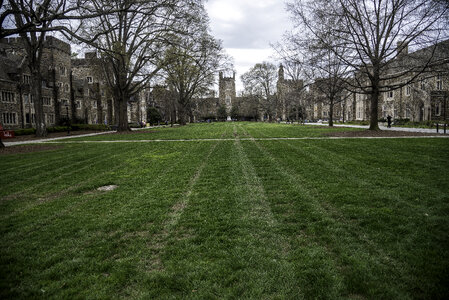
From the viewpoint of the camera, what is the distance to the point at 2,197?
6195mm

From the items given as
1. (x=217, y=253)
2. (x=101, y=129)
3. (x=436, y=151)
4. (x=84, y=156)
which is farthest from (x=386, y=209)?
(x=101, y=129)

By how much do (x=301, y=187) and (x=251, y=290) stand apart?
150 inches

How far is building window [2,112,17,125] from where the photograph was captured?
3329cm

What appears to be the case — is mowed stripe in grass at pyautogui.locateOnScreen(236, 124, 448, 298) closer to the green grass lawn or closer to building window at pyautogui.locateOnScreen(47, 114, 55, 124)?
the green grass lawn

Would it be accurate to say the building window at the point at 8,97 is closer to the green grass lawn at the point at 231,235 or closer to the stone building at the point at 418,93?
the green grass lawn at the point at 231,235

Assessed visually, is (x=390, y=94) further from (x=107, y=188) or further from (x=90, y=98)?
(x=107, y=188)

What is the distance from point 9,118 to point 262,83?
51389 mm

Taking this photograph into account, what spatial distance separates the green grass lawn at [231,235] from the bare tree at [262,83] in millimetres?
62713

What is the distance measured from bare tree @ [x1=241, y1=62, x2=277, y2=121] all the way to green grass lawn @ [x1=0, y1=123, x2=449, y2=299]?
206 feet

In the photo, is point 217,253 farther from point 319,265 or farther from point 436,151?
point 436,151

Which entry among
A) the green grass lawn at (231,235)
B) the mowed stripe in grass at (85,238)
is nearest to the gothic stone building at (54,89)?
the mowed stripe in grass at (85,238)

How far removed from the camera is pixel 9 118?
34062mm

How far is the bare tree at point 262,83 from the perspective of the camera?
67.3 meters

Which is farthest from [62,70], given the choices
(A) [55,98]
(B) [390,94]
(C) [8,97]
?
(B) [390,94]
